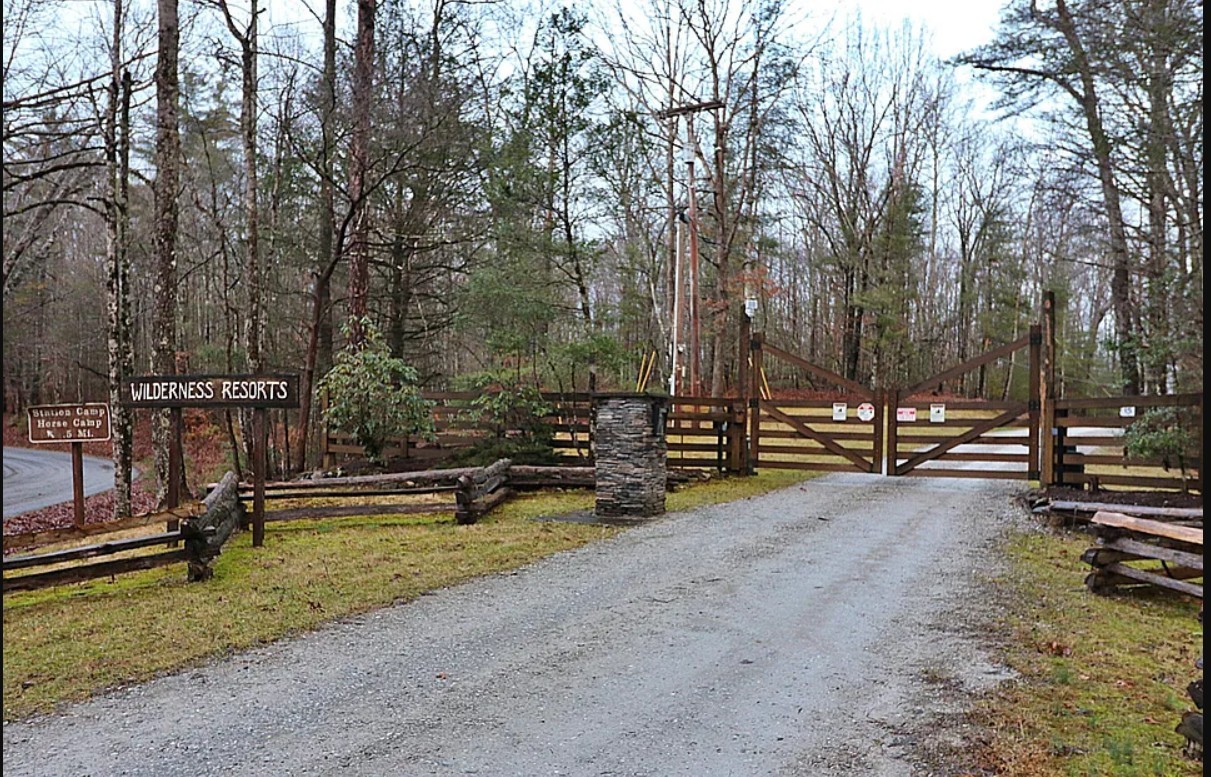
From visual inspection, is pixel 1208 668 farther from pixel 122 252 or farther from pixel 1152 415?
pixel 122 252

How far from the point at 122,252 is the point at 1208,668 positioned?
525 inches

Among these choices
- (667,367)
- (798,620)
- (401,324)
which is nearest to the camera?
(798,620)

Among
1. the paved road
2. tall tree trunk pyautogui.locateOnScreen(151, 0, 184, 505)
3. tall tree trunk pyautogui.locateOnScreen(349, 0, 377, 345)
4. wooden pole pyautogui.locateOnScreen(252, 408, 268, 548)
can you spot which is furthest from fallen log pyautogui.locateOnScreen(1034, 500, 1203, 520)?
the paved road

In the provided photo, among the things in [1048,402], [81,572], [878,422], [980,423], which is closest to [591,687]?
[81,572]

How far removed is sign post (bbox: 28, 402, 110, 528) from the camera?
926 centimetres

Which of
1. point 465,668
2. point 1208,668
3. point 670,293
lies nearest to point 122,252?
point 465,668

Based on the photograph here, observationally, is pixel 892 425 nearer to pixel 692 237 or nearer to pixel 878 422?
pixel 878 422

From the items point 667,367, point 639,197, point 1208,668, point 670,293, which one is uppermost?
point 639,197

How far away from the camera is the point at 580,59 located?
59.1 ft

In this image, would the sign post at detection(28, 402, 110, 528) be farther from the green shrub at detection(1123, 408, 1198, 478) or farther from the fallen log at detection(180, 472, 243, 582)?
the green shrub at detection(1123, 408, 1198, 478)

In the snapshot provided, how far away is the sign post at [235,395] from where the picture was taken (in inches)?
339

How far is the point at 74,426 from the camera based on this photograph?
367 inches

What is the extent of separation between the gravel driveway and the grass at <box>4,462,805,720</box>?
0.35m

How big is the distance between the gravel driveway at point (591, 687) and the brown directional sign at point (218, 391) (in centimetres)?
307
